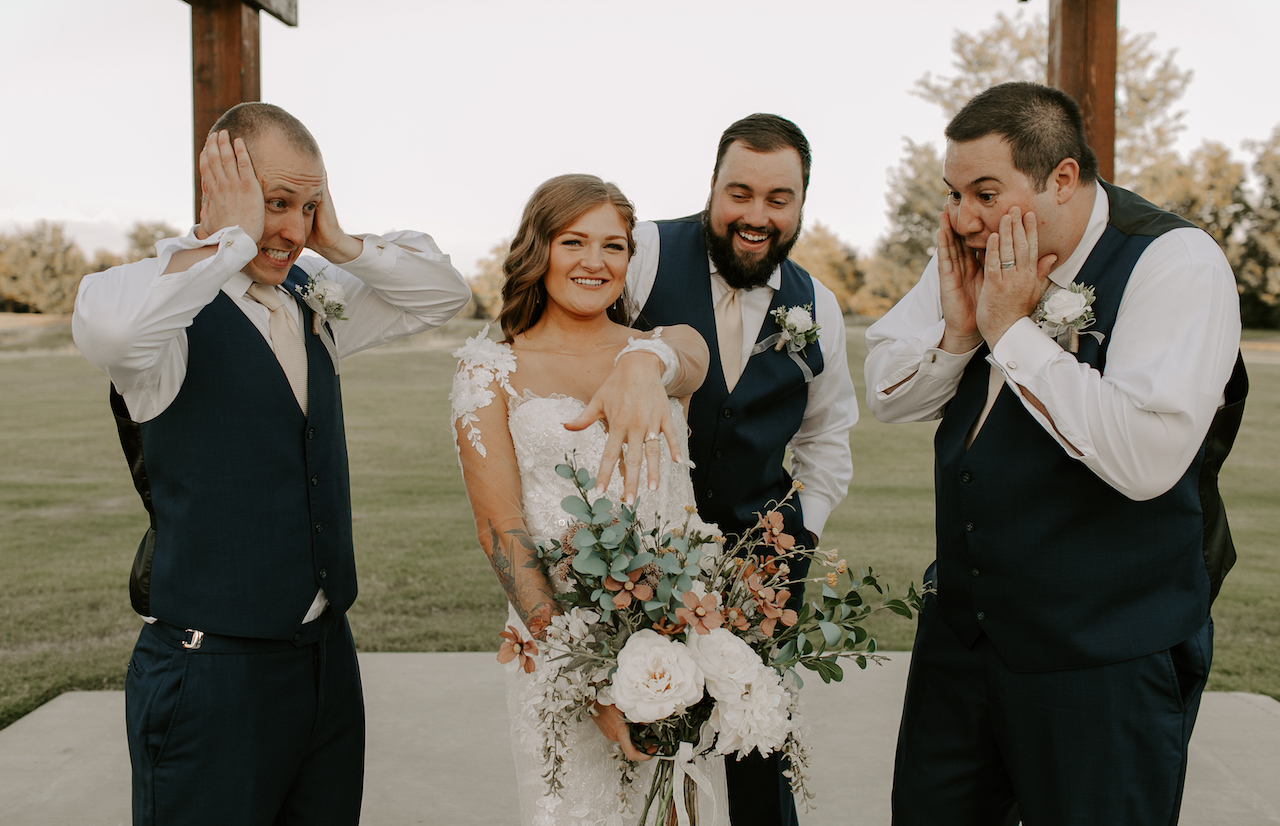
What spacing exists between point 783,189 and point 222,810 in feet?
6.94

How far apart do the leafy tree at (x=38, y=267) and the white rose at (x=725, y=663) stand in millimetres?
15630

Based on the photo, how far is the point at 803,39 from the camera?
46.3 feet

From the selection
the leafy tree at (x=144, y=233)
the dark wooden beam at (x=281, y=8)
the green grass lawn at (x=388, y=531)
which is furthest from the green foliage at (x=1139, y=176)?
the dark wooden beam at (x=281, y=8)

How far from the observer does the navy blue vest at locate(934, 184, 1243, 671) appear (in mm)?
2051

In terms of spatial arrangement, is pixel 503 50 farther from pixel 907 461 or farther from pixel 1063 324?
pixel 1063 324

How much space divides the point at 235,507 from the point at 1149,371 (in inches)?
74.7

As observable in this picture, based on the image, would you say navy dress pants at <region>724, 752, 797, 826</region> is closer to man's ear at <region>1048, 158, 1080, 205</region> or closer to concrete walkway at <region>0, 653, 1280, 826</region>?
concrete walkway at <region>0, 653, 1280, 826</region>

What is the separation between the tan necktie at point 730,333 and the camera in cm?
284

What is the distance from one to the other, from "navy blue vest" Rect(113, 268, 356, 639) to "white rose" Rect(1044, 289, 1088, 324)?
163 centimetres

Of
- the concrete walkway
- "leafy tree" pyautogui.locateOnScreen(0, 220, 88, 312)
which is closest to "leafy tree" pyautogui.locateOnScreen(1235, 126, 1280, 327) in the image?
the concrete walkway

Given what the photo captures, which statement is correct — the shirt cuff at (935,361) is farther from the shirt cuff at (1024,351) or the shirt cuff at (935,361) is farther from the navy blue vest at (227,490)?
the navy blue vest at (227,490)

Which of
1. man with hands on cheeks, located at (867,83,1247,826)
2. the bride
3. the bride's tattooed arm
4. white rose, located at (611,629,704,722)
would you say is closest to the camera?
white rose, located at (611,629,704,722)

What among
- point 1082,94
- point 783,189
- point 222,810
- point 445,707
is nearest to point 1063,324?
point 783,189

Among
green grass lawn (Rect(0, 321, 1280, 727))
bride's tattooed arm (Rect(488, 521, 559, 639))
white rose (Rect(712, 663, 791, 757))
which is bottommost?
green grass lawn (Rect(0, 321, 1280, 727))
